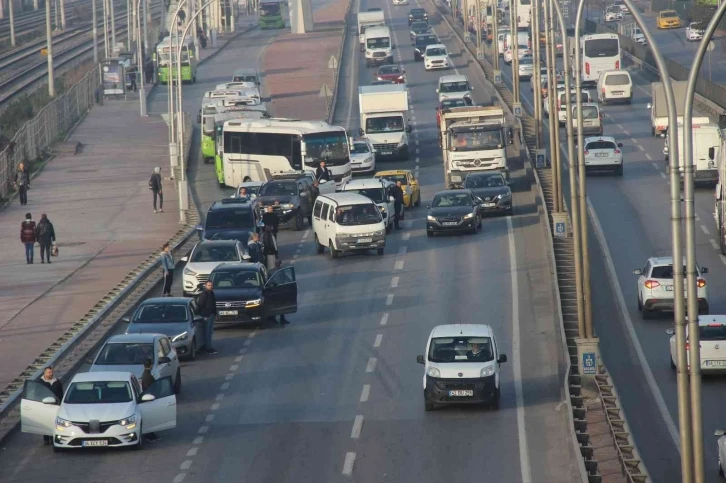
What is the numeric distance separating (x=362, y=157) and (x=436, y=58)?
122 ft

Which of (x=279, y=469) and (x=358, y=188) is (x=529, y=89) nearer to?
(x=358, y=188)

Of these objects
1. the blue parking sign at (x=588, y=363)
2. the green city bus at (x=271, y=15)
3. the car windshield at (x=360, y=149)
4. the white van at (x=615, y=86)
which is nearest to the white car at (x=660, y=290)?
the blue parking sign at (x=588, y=363)

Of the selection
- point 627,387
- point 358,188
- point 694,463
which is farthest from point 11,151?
point 694,463

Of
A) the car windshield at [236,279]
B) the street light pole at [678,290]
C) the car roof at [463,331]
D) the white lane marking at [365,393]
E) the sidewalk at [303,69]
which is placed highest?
the street light pole at [678,290]

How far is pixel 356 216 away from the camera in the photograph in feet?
139

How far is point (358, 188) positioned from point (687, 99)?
1228 inches

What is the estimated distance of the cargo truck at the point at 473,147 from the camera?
2078 inches

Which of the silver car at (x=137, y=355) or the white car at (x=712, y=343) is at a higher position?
the silver car at (x=137, y=355)

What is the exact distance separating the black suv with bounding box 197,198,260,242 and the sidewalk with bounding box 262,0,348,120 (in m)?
34.2

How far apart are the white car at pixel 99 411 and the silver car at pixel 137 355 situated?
6.70 feet

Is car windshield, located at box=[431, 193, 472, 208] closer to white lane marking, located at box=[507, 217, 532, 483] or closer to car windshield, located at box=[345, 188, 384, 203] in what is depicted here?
white lane marking, located at box=[507, 217, 532, 483]

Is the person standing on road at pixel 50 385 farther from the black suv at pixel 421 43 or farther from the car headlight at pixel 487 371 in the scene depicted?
the black suv at pixel 421 43

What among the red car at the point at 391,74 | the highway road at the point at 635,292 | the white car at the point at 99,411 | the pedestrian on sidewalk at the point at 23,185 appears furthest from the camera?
the red car at the point at 391,74

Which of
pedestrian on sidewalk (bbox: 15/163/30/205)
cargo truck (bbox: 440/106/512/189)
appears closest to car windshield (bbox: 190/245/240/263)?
cargo truck (bbox: 440/106/512/189)
